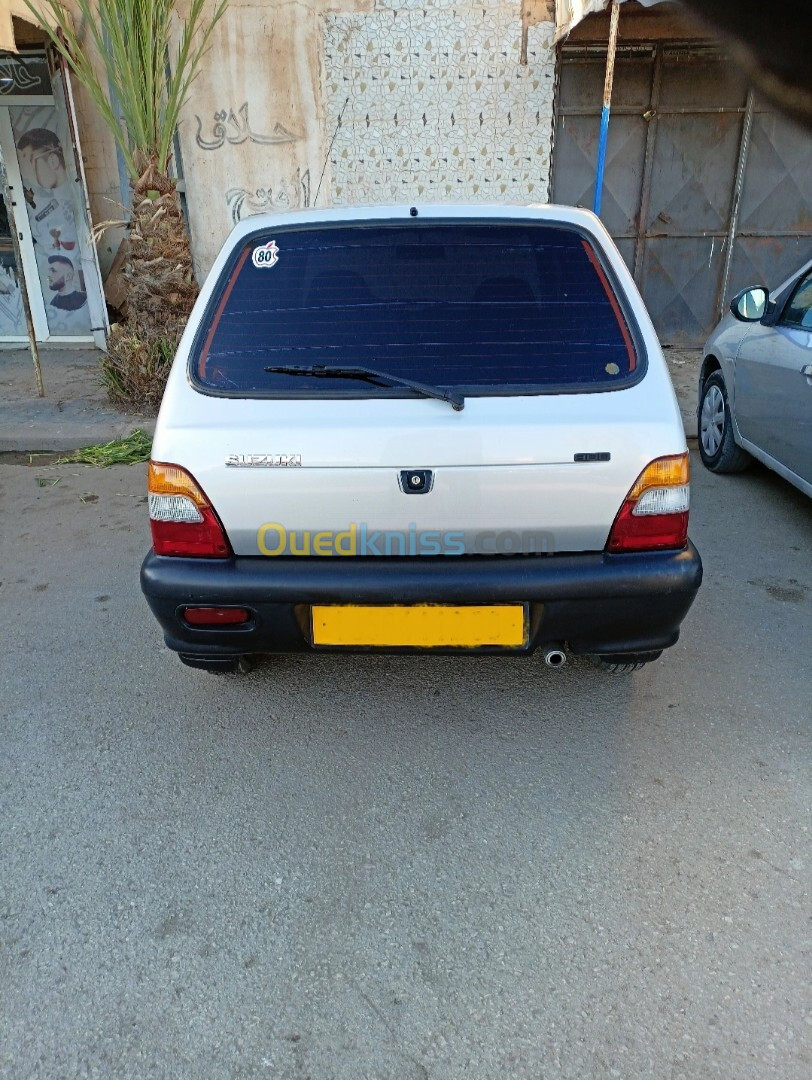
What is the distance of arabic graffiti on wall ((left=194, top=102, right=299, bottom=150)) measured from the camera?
309 inches

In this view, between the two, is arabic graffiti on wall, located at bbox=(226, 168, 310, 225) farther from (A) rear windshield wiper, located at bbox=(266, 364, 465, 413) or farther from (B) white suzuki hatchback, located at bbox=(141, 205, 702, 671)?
(A) rear windshield wiper, located at bbox=(266, 364, 465, 413)

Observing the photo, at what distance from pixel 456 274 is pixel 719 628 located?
1947mm

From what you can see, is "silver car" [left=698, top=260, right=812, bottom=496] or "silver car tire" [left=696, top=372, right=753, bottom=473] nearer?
"silver car" [left=698, top=260, right=812, bottom=496]

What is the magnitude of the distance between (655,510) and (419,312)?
3.17 ft

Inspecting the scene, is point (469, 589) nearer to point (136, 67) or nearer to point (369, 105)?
point (136, 67)

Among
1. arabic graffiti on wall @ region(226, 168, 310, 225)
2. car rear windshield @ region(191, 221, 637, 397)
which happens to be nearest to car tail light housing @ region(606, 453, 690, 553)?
car rear windshield @ region(191, 221, 637, 397)

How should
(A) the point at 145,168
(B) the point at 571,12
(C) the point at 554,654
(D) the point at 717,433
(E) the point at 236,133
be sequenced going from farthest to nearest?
(E) the point at 236,133
(B) the point at 571,12
(A) the point at 145,168
(D) the point at 717,433
(C) the point at 554,654

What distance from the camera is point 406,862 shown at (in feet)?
6.93

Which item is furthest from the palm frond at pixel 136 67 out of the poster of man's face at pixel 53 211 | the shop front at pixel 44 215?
the poster of man's face at pixel 53 211

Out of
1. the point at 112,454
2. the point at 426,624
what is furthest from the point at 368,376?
A: the point at 112,454

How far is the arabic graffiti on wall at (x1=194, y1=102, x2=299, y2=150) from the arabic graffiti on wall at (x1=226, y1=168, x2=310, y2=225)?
385mm

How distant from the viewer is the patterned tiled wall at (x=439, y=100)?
7457 mm

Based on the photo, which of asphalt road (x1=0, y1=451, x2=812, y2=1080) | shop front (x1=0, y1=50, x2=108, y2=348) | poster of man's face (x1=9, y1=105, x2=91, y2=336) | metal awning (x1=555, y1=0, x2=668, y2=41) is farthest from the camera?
poster of man's face (x1=9, y1=105, x2=91, y2=336)

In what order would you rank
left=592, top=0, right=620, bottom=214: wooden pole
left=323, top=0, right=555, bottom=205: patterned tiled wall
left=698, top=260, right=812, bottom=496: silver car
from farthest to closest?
left=323, top=0, right=555, bottom=205: patterned tiled wall, left=592, top=0, right=620, bottom=214: wooden pole, left=698, top=260, right=812, bottom=496: silver car
